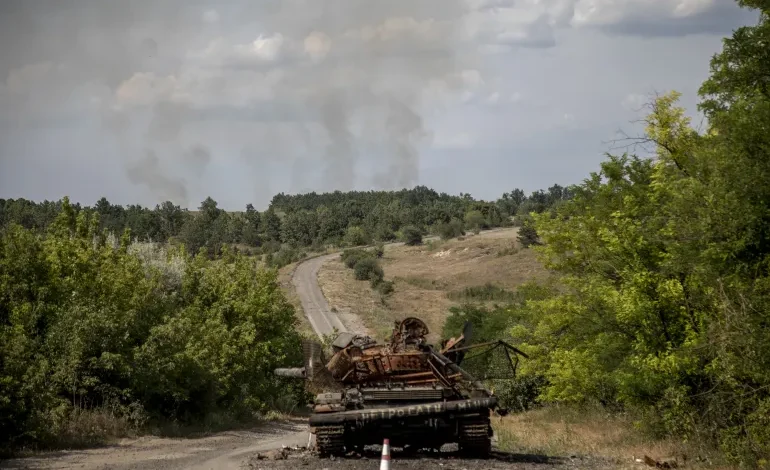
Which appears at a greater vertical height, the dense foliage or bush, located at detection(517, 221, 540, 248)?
bush, located at detection(517, 221, 540, 248)

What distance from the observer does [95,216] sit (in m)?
35.3

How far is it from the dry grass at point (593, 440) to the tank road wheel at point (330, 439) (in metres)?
5.13

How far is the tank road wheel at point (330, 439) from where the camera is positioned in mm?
16703

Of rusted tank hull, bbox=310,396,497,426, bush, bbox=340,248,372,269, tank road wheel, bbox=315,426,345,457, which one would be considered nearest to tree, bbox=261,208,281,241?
bush, bbox=340,248,372,269

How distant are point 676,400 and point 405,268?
3717 inches

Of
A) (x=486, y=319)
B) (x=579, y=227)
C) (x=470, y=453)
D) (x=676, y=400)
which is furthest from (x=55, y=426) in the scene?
(x=486, y=319)

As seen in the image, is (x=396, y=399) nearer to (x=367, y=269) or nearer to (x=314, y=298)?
(x=314, y=298)

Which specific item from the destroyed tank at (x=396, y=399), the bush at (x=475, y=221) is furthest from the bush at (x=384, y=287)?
A: the destroyed tank at (x=396, y=399)

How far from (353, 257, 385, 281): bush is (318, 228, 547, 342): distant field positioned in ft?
4.01

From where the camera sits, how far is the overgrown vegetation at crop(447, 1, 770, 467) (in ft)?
48.0

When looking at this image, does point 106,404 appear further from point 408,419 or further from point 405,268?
point 405,268

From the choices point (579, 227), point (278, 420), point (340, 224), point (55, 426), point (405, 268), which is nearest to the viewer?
point (55, 426)

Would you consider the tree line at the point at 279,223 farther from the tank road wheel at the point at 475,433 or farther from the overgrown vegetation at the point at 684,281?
the tank road wheel at the point at 475,433

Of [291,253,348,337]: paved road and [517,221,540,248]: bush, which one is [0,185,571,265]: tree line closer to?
[291,253,348,337]: paved road
